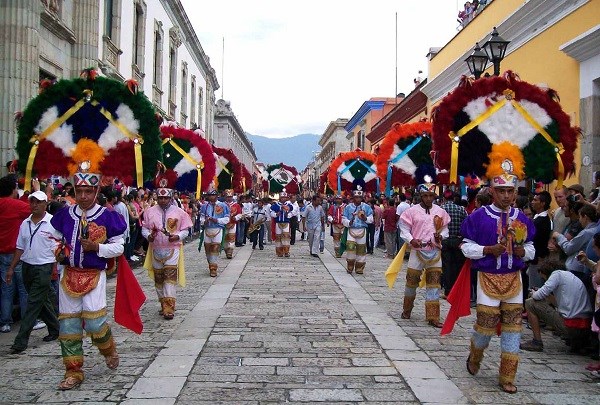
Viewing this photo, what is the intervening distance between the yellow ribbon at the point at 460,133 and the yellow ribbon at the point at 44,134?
13.6 feet

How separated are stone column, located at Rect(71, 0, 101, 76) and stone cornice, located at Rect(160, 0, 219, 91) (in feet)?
43.3

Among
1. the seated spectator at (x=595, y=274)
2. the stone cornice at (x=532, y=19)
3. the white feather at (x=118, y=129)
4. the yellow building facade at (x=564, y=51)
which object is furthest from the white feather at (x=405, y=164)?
the white feather at (x=118, y=129)

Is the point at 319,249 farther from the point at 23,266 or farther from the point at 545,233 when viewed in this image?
the point at 23,266

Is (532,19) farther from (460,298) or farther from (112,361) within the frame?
(112,361)

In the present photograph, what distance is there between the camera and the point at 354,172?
21.0m

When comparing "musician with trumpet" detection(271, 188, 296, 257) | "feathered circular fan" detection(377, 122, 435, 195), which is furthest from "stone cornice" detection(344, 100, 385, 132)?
"feathered circular fan" detection(377, 122, 435, 195)

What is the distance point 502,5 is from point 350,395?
46.8 ft

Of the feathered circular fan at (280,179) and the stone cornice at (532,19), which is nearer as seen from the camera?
the stone cornice at (532,19)

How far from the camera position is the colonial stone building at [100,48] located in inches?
513

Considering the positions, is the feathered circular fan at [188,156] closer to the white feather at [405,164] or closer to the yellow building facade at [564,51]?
the white feather at [405,164]

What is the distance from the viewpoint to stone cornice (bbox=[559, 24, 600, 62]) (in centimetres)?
1094

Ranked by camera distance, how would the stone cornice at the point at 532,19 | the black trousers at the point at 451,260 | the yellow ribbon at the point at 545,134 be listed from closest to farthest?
the yellow ribbon at the point at 545,134 → the black trousers at the point at 451,260 → the stone cornice at the point at 532,19

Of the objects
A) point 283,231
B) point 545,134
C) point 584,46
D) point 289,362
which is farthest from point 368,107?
point 289,362

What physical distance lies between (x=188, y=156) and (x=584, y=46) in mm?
8013
